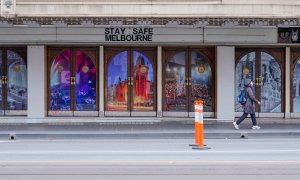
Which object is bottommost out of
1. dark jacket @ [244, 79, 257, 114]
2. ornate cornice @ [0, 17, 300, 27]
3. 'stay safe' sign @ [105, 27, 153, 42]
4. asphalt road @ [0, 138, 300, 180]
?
asphalt road @ [0, 138, 300, 180]

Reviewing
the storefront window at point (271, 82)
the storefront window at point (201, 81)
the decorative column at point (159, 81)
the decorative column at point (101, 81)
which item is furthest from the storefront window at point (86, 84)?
the storefront window at point (271, 82)

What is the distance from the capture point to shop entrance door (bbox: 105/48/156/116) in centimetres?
2277

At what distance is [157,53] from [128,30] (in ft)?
5.03

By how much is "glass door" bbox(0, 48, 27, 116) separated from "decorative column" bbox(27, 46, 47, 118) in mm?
745

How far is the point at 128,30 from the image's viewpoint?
862 inches

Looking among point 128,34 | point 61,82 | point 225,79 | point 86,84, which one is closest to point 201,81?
point 225,79

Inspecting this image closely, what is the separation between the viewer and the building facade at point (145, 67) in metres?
21.8

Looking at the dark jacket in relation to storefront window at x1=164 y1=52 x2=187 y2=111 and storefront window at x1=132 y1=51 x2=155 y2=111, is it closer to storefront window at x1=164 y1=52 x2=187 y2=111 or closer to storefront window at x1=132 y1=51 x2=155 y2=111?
storefront window at x1=164 y1=52 x2=187 y2=111

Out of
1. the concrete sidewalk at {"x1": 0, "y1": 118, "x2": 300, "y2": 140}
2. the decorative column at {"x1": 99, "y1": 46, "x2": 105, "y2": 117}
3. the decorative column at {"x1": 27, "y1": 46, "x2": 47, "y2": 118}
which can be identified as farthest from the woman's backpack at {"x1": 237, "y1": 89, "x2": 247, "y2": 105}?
the decorative column at {"x1": 27, "y1": 46, "x2": 47, "y2": 118}

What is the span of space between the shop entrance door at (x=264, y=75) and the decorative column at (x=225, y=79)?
1.00 meters
